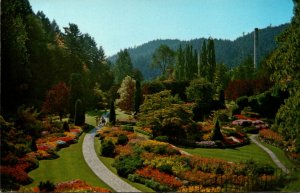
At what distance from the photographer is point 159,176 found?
21.9 meters

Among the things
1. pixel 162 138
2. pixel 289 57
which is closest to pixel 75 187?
pixel 289 57

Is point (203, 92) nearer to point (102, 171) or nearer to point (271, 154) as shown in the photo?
point (271, 154)

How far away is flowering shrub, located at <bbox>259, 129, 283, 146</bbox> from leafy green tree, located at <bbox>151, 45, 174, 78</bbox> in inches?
1974

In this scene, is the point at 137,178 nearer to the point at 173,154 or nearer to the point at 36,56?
the point at 173,154

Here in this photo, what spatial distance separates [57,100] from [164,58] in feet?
172

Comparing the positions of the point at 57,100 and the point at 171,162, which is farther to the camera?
the point at 57,100

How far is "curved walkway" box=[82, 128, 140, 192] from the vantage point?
20355 mm

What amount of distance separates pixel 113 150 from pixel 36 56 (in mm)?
→ 23374

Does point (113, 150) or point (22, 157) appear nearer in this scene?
point (22, 157)

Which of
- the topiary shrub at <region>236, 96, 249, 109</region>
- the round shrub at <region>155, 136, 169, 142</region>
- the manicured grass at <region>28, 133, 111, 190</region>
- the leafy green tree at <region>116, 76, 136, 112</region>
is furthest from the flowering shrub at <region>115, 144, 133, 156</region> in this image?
the topiary shrub at <region>236, 96, 249, 109</region>

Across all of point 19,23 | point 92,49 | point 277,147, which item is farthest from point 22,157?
point 92,49

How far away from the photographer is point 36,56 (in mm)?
46375

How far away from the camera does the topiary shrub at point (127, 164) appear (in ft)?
74.3

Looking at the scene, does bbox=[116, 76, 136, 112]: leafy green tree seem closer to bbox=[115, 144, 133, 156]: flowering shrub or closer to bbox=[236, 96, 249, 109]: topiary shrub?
bbox=[236, 96, 249, 109]: topiary shrub
